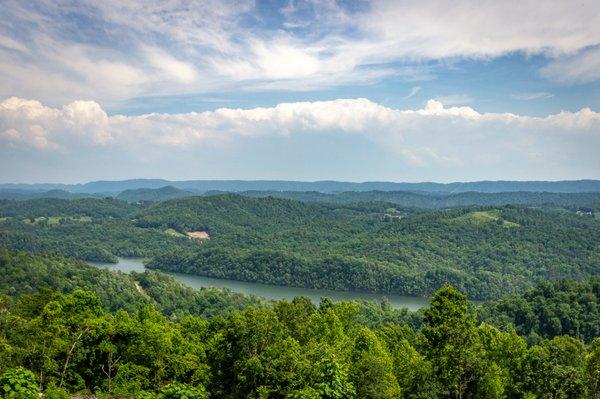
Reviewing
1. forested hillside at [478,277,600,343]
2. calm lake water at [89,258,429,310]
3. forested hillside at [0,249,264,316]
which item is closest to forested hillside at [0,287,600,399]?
forested hillside at [478,277,600,343]

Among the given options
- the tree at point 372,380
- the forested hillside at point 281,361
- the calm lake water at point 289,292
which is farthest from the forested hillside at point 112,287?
the tree at point 372,380

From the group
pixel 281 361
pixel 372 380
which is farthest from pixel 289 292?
pixel 372 380

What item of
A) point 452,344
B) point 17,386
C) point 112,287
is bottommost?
point 112,287

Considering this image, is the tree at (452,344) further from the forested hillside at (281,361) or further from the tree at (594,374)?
the tree at (594,374)

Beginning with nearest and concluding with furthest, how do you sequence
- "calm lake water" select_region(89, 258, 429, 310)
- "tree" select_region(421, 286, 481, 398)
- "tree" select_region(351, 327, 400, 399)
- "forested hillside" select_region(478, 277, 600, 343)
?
1. "tree" select_region(351, 327, 400, 399)
2. "tree" select_region(421, 286, 481, 398)
3. "forested hillside" select_region(478, 277, 600, 343)
4. "calm lake water" select_region(89, 258, 429, 310)

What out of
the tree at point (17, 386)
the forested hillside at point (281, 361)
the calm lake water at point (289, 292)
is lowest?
the calm lake water at point (289, 292)

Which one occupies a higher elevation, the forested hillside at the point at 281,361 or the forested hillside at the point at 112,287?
the forested hillside at the point at 281,361

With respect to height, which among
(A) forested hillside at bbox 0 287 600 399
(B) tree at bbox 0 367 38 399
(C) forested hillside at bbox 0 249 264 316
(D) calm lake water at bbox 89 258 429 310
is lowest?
(D) calm lake water at bbox 89 258 429 310

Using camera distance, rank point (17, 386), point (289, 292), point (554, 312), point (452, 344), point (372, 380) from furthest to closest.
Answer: point (289, 292)
point (554, 312)
point (452, 344)
point (372, 380)
point (17, 386)

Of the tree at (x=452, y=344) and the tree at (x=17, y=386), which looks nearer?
the tree at (x=17, y=386)

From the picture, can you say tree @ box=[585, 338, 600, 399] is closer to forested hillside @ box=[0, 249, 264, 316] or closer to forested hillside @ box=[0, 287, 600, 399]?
forested hillside @ box=[0, 287, 600, 399]

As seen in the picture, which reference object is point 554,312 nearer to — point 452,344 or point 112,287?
point 452,344

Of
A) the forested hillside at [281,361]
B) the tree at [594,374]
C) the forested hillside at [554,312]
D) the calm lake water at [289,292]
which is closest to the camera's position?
the forested hillside at [281,361]
